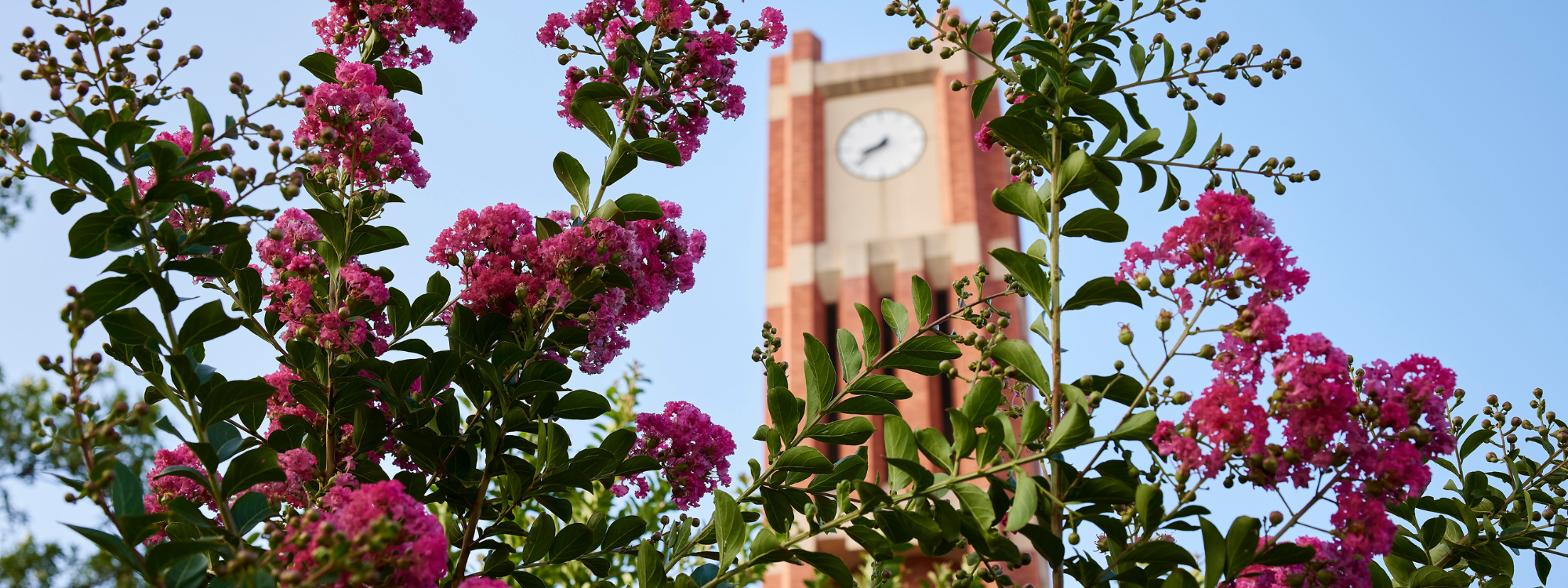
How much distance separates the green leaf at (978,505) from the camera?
1.43 m

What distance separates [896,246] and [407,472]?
56.8ft

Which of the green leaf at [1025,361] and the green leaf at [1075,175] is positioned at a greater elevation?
the green leaf at [1075,175]

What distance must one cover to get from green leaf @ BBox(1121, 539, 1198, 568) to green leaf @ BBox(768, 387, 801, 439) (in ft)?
1.88

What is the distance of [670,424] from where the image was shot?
194 centimetres

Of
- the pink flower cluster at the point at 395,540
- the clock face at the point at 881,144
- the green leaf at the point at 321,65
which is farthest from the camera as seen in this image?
the clock face at the point at 881,144

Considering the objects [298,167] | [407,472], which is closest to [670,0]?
[298,167]

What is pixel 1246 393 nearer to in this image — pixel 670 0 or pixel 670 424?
pixel 670 424

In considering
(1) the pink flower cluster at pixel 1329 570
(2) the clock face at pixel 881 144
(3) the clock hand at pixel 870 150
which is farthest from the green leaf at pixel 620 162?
(3) the clock hand at pixel 870 150

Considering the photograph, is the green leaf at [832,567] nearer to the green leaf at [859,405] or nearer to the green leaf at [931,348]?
the green leaf at [859,405]

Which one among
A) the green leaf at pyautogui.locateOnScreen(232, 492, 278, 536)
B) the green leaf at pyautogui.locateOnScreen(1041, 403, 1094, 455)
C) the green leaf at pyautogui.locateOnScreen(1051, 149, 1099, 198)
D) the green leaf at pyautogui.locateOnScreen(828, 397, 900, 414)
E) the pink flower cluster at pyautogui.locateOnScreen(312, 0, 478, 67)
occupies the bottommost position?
the green leaf at pyautogui.locateOnScreen(232, 492, 278, 536)

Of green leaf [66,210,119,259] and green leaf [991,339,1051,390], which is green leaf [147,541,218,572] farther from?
green leaf [991,339,1051,390]

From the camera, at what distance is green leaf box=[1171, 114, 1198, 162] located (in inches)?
67.2

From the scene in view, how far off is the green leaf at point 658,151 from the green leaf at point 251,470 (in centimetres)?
78

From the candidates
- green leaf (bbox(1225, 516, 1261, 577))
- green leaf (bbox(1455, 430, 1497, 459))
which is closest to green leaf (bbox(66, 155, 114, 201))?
green leaf (bbox(1225, 516, 1261, 577))
